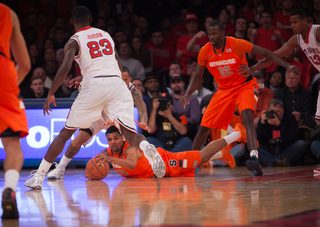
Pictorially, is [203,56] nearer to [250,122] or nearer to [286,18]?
[250,122]

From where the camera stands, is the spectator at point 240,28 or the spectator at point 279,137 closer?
the spectator at point 279,137

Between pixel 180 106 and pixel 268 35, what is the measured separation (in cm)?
248

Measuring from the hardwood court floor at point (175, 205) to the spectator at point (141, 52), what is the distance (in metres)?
5.32

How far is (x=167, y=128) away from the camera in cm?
734

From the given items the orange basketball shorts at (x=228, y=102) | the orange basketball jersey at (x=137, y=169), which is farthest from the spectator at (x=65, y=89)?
the orange basketball shorts at (x=228, y=102)

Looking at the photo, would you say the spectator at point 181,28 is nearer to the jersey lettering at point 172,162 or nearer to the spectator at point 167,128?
the spectator at point 167,128

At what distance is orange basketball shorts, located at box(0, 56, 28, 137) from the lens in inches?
107

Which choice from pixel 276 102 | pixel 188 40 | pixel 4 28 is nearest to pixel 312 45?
pixel 276 102

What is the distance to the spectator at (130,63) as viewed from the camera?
885cm

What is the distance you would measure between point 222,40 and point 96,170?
91.6 inches

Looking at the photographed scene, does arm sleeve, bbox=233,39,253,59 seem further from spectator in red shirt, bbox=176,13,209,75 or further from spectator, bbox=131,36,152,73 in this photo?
spectator, bbox=131,36,152,73

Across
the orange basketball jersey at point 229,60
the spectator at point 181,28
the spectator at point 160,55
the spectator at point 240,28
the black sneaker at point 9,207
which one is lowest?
the black sneaker at point 9,207

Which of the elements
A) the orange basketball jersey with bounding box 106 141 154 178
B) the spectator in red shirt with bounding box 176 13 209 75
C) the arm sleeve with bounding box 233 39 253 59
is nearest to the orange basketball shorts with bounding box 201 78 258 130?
the arm sleeve with bounding box 233 39 253 59

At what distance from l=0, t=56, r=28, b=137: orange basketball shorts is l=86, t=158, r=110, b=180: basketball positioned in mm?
2504
